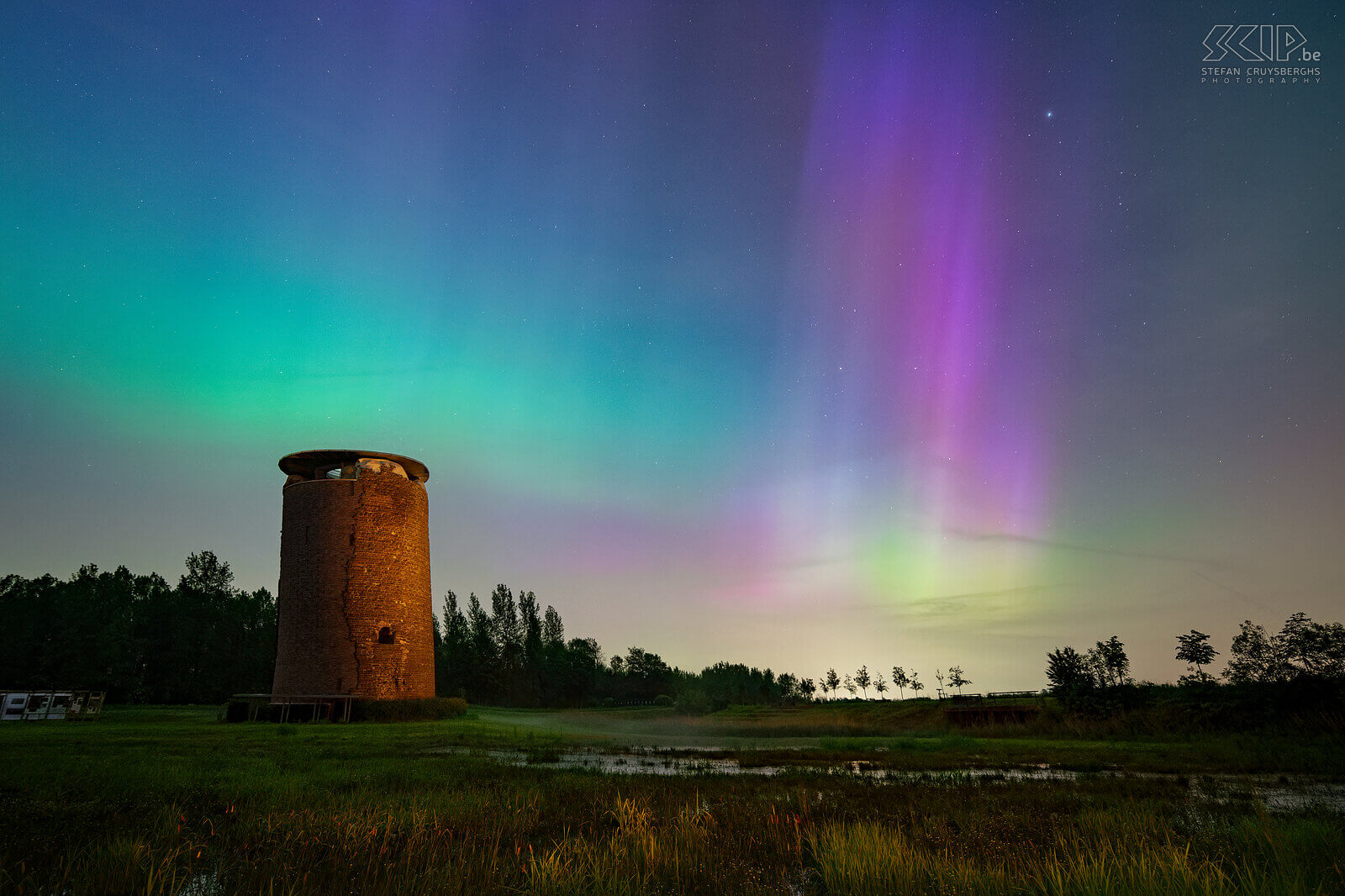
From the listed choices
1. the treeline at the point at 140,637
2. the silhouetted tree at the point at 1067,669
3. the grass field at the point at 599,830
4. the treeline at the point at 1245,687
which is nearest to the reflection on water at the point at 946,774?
the grass field at the point at 599,830

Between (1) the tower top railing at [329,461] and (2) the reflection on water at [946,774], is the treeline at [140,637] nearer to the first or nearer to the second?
(1) the tower top railing at [329,461]

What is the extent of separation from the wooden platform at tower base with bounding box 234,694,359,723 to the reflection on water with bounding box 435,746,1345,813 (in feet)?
58.8

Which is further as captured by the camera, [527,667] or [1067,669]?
[527,667]

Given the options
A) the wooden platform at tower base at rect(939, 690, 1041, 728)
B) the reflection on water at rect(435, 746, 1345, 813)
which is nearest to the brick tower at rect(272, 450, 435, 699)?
the reflection on water at rect(435, 746, 1345, 813)

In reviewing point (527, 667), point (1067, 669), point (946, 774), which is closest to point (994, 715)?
point (1067, 669)

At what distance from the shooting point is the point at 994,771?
1590 cm

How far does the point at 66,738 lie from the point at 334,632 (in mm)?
18788

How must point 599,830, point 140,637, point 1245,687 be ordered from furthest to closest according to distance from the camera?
point 140,637, point 1245,687, point 599,830

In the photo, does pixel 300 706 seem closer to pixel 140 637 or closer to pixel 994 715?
pixel 994 715

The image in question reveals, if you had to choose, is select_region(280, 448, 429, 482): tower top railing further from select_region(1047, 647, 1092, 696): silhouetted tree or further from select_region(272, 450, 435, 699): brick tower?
select_region(1047, 647, 1092, 696): silhouetted tree

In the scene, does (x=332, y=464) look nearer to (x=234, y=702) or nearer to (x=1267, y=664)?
(x=234, y=702)

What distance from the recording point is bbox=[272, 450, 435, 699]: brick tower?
120 ft

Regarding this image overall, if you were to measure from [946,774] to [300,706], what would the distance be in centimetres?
3097

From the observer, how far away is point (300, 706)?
33.9m
